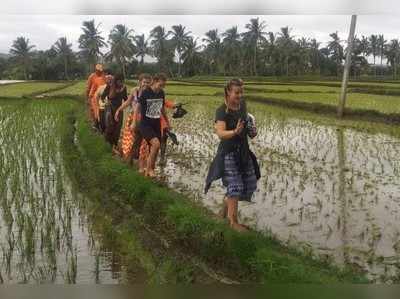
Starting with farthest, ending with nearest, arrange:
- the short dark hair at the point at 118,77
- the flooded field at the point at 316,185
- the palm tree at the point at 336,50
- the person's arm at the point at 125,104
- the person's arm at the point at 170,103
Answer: the person's arm at the point at 125,104, the person's arm at the point at 170,103, the flooded field at the point at 316,185, the short dark hair at the point at 118,77, the palm tree at the point at 336,50

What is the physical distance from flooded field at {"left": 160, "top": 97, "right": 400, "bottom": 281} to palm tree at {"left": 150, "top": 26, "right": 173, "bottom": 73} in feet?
1.48

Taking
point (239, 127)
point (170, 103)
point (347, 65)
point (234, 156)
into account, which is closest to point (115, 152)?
point (170, 103)

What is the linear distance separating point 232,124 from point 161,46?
2.53 ft

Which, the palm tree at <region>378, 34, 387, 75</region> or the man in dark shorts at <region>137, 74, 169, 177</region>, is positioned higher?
the palm tree at <region>378, 34, 387, 75</region>

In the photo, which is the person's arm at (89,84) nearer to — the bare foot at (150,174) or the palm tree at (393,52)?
the palm tree at (393,52)

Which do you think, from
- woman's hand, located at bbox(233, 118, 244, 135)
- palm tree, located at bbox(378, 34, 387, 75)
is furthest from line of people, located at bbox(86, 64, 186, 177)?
palm tree, located at bbox(378, 34, 387, 75)

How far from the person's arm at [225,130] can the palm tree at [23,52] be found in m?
1.11

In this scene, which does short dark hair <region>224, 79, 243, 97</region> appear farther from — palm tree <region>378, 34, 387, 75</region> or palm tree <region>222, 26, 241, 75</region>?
palm tree <region>378, 34, 387, 75</region>

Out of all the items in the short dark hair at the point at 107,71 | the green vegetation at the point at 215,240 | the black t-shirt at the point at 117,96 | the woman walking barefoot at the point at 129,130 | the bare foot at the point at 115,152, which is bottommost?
the green vegetation at the point at 215,240

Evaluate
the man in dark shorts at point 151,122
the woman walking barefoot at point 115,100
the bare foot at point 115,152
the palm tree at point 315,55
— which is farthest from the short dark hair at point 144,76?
the bare foot at point 115,152

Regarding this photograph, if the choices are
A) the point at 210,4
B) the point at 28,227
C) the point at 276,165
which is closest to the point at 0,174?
the point at 28,227

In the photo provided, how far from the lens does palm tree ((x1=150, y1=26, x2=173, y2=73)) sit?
9.82 feet

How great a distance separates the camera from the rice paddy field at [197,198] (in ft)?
11.3

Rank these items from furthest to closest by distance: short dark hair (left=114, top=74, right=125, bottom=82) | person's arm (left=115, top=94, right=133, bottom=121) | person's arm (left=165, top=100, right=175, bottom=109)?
1. person's arm (left=115, top=94, right=133, bottom=121)
2. person's arm (left=165, top=100, right=175, bottom=109)
3. short dark hair (left=114, top=74, right=125, bottom=82)
